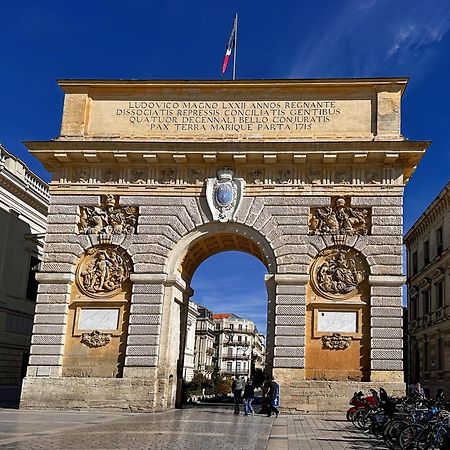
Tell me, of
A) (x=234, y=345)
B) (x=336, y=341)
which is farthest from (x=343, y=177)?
(x=234, y=345)

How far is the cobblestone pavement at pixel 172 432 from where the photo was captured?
1255 cm

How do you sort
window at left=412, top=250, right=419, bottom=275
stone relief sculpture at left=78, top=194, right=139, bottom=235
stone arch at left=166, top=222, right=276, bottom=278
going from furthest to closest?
window at left=412, top=250, right=419, bottom=275 → stone relief sculpture at left=78, top=194, right=139, bottom=235 → stone arch at left=166, top=222, right=276, bottom=278

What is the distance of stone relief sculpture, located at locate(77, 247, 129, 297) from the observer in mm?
22547

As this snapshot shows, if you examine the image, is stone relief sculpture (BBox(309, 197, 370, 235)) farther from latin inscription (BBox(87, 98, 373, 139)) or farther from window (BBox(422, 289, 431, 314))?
window (BBox(422, 289, 431, 314))

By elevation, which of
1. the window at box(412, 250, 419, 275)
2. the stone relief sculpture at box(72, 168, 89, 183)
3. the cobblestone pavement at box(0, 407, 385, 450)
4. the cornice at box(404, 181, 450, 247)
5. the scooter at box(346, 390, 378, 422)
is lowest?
the cobblestone pavement at box(0, 407, 385, 450)

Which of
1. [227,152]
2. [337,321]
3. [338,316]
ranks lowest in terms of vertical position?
[337,321]

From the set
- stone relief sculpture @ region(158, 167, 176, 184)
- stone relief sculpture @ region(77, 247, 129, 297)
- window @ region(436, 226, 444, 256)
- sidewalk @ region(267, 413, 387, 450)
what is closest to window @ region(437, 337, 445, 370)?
window @ region(436, 226, 444, 256)

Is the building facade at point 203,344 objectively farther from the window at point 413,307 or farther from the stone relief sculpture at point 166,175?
the stone relief sculpture at point 166,175

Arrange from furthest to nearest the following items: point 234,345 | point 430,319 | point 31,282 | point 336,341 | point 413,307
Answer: point 234,345 < point 413,307 < point 430,319 < point 31,282 < point 336,341

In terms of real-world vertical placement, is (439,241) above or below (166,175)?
above

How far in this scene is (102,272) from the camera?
74.4 ft

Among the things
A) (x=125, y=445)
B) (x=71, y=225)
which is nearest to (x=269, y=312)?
(x=71, y=225)

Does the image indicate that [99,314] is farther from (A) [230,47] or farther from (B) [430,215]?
(B) [430,215]

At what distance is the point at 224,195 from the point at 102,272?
5.17 m
